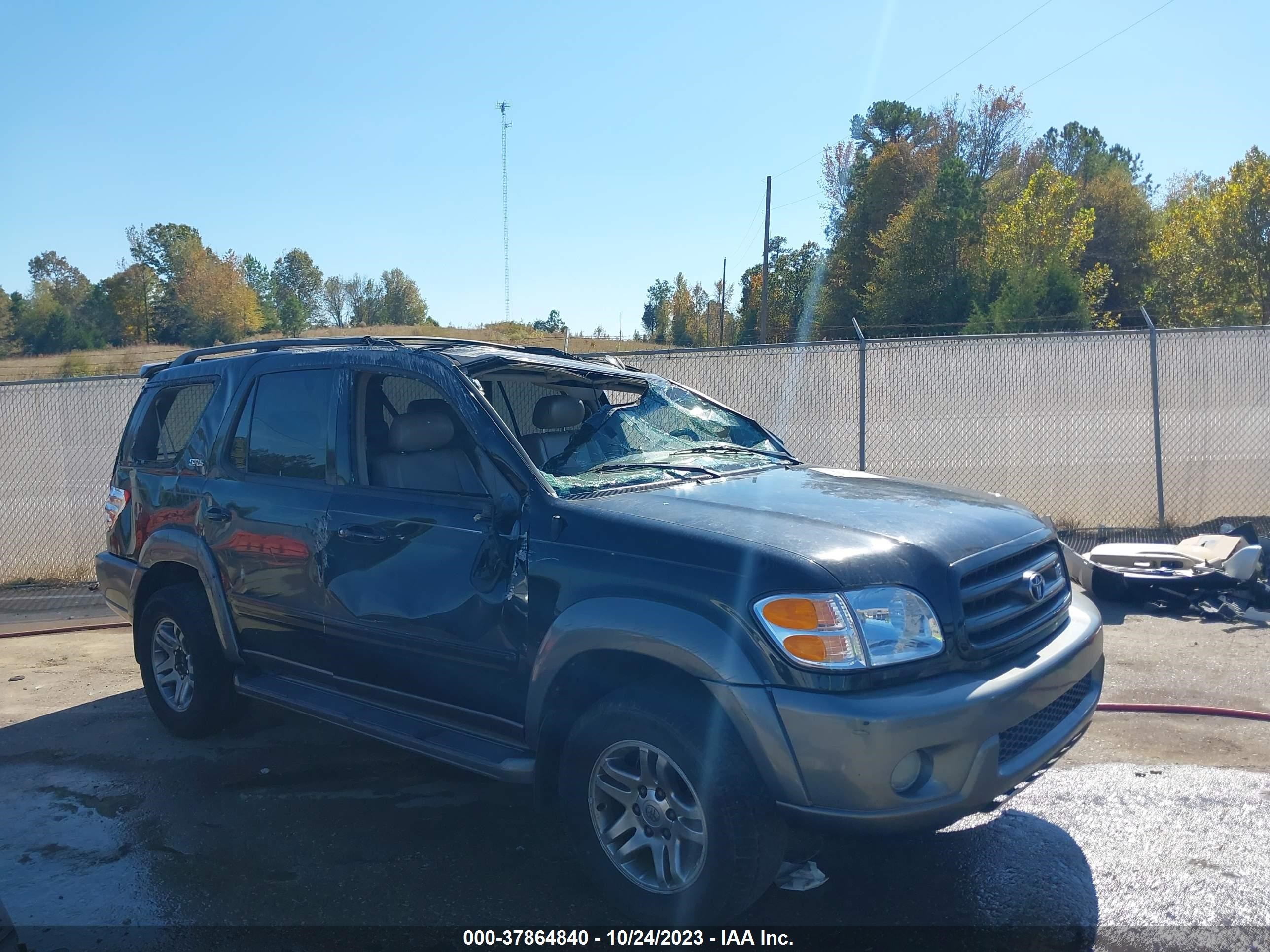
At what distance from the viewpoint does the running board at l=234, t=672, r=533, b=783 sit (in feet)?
11.5

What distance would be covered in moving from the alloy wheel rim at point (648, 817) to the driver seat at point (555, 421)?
1.40 meters

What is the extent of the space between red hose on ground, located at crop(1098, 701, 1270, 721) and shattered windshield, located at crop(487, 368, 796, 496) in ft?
7.93

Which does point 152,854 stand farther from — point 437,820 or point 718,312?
point 718,312

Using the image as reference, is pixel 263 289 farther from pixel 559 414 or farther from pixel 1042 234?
pixel 559 414

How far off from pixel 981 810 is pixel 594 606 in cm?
141

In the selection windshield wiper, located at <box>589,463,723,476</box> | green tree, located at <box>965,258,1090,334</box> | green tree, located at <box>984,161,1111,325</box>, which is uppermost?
green tree, located at <box>984,161,1111,325</box>

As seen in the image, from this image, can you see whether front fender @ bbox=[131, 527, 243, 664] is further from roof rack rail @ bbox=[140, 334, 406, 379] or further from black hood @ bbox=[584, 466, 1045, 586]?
black hood @ bbox=[584, 466, 1045, 586]

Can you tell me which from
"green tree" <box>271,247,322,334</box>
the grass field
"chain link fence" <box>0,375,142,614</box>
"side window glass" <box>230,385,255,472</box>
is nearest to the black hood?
"side window glass" <box>230,385,255,472</box>

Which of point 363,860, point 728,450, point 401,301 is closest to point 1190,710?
point 728,450

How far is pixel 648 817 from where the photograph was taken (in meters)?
3.17

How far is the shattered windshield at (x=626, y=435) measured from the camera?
3955 millimetres

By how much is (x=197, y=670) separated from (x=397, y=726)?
178cm

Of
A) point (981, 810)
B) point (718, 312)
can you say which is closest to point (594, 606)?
point (981, 810)

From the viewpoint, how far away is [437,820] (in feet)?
13.8
